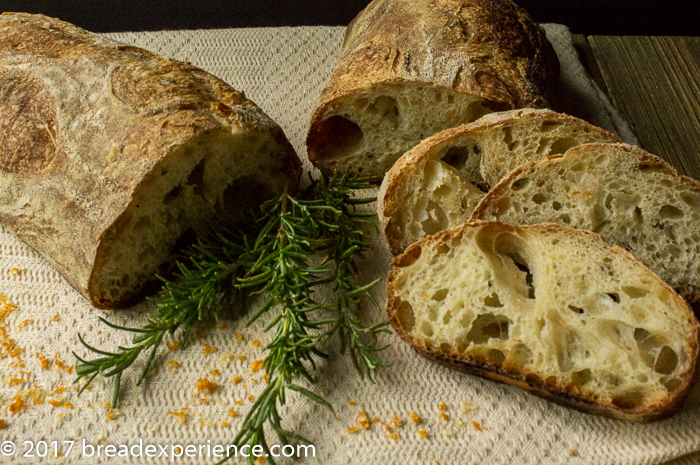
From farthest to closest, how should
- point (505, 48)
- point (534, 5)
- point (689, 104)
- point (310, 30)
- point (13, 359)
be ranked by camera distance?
point (534, 5) → point (310, 30) → point (689, 104) → point (505, 48) → point (13, 359)

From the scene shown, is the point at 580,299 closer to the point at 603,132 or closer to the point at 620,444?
the point at 620,444

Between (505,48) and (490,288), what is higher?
(505,48)

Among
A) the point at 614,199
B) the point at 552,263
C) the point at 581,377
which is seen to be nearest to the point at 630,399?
the point at 581,377

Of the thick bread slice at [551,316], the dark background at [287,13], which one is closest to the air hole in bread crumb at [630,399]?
the thick bread slice at [551,316]

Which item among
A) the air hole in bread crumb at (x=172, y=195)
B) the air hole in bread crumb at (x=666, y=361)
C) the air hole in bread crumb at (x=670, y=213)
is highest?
the air hole in bread crumb at (x=172, y=195)

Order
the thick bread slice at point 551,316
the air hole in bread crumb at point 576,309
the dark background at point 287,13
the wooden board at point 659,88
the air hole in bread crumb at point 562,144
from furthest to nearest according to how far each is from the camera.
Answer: the dark background at point 287,13, the wooden board at point 659,88, the air hole in bread crumb at point 562,144, the air hole in bread crumb at point 576,309, the thick bread slice at point 551,316

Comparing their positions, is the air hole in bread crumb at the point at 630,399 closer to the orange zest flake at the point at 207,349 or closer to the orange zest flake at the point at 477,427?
the orange zest flake at the point at 477,427

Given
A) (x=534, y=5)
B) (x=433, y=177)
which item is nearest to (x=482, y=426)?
(x=433, y=177)

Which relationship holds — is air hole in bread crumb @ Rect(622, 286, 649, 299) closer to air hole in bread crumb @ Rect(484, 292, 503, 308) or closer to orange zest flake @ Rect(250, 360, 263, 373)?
air hole in bread crumb @ Rect(484, 292, 503, 308)
